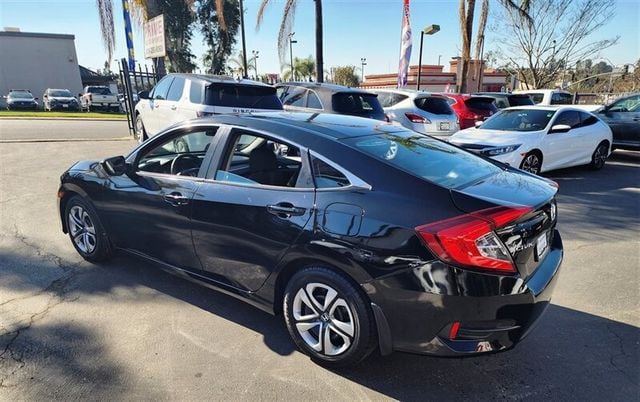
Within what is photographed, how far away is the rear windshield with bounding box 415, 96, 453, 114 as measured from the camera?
10020 millimetres

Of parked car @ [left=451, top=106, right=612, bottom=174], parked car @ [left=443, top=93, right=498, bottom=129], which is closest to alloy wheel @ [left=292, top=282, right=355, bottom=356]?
parked car @ [left=451, top=106, right=612, bottom=174]

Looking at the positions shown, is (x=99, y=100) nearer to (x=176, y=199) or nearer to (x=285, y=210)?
(x=176, y=199)

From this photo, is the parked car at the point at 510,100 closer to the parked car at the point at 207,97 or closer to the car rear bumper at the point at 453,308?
the parked car at the point at 207,97

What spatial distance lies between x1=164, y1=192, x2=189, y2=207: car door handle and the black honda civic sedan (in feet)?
0.04

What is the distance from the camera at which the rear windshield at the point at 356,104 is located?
337 inches

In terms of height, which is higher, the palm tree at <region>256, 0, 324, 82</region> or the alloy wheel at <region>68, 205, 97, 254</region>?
the palm tree at <region>256, 0, 324, 82</region>

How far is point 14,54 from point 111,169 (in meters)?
41.8

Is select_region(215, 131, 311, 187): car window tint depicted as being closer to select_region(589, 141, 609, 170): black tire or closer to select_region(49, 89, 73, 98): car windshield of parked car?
select_region(589, 141, 609, 170): black tire

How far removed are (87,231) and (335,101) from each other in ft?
18.1

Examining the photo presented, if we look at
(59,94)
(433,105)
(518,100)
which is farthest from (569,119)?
(59,94)

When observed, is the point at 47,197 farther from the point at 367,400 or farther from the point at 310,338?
the point at 367,400

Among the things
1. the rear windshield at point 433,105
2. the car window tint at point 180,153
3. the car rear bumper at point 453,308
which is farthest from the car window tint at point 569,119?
the car window tint at point 180,153

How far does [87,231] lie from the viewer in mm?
4250

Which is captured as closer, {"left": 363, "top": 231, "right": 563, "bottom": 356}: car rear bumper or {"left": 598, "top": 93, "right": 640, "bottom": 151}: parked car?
{"left": 363, "top": 231, "right": 563, "bottom": 356}: car rear bumper
